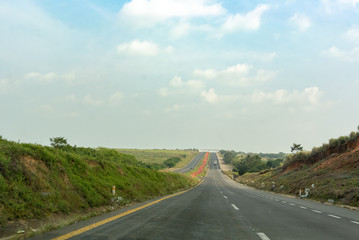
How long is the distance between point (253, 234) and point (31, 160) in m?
9.18

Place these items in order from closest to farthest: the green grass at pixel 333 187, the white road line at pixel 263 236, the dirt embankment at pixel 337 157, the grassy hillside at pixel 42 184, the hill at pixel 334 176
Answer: the white road line at pixel 263 236
the grassy hillside at pixel 42 184
the green grass at pixel 333 187
the hill at pixel 334 176
the dirt embankment at pixel 337 157

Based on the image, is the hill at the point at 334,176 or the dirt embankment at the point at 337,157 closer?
the hill at the point at 334,176

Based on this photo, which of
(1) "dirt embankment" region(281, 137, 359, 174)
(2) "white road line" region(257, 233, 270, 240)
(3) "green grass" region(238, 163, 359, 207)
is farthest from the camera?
(1) "dirt embankment" region(281, 137, 359, 174)

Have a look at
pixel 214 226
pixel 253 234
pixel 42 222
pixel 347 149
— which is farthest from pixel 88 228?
pixel 347 149

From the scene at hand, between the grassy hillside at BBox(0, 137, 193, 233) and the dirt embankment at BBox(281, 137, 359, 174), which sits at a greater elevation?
the dirt embankment at BBox(281, 137, 359, 174)

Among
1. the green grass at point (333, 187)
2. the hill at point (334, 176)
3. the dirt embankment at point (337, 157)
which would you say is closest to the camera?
the green grass at point (333, 187)

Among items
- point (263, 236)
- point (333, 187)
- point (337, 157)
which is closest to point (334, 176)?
point (333, 187)

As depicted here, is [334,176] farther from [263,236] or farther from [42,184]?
[42,184]

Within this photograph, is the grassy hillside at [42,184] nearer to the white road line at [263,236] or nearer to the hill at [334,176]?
→ the white road line at [263,236]

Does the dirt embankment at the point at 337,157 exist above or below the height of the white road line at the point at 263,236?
above

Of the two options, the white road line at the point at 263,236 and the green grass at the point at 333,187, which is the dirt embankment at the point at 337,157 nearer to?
the green grass at the point at 333,187

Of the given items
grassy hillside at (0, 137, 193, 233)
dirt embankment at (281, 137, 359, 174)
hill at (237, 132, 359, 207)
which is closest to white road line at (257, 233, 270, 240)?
grassy hillside at (0, 137, 193, 233)

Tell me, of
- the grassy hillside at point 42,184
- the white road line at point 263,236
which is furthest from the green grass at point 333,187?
the grassy hillside at point 42,184

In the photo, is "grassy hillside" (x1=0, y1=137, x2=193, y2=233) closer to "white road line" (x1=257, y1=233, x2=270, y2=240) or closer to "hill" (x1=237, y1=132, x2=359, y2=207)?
"white road line" (x1=257, y1=233, x2=270, y2=240)
